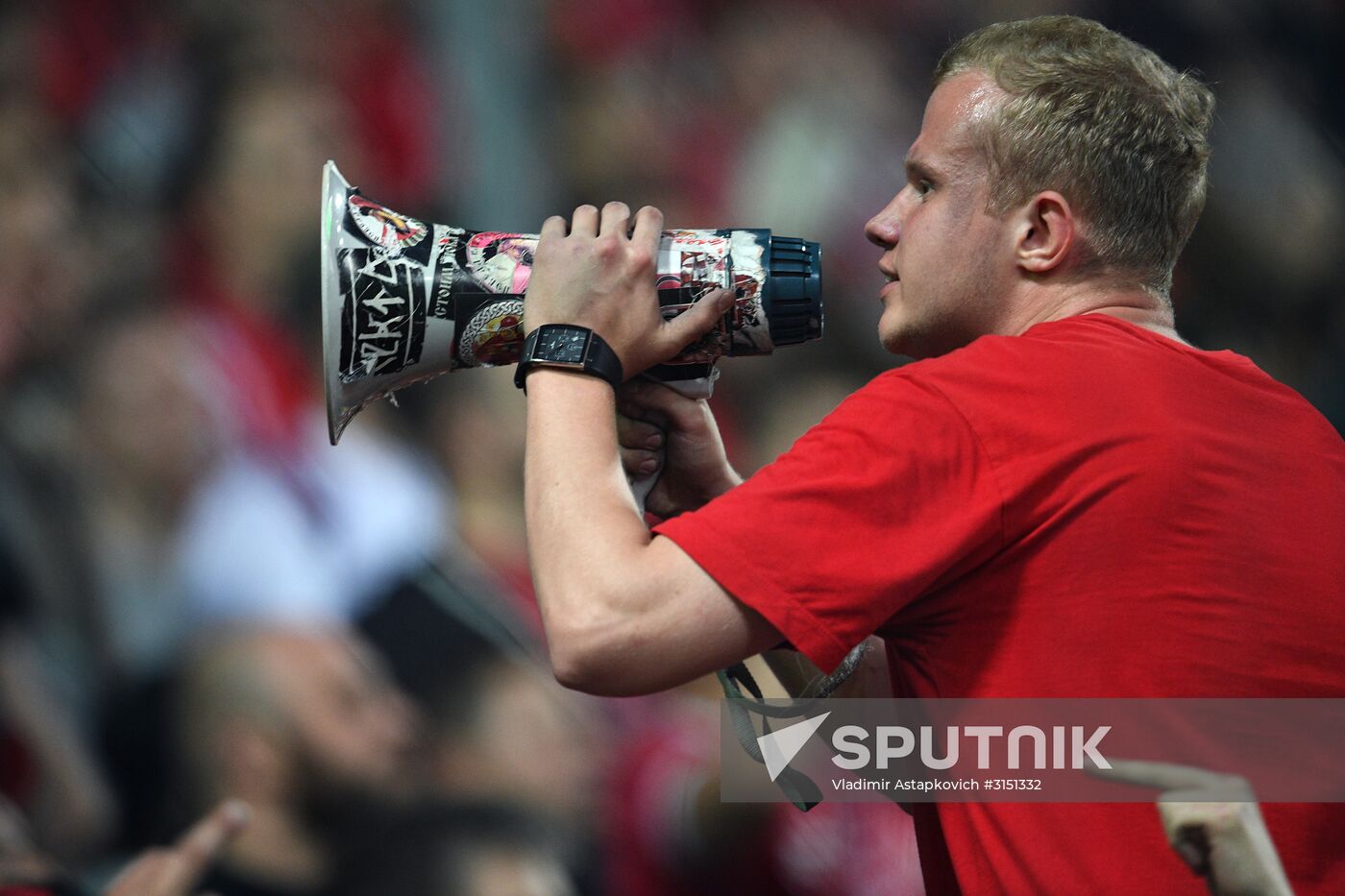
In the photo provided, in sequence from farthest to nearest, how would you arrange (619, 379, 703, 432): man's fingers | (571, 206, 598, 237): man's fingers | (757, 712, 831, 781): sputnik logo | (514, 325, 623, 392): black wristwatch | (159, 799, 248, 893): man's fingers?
(159, 799, 248, 893): man's fingers
(619, 379, 703, 432): man's fingers
(757, 712, 831, 781): sputnik logo
(571, 206, 598, 237): man's fingers
(514, 325, 623, 392): black wristwatch

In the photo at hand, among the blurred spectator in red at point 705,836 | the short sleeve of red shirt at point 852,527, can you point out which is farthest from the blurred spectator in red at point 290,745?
the short sleeve of red shirt at point 852,527

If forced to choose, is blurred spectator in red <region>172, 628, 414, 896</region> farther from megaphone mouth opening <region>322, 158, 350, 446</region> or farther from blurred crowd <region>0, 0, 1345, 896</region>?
megaphone mouth opening <region>322, 158, 350, 446</region>

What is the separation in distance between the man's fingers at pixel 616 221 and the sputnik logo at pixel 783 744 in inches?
25.3

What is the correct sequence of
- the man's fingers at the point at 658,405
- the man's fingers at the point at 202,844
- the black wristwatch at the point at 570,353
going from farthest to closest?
the man's fingers at the point at 202,844
the man's fingers at the point at 658,405
the black wristwatch at the point at 570,353

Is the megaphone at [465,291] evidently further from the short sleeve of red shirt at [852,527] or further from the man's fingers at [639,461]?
the short sleeve of red shirt at [852,527]

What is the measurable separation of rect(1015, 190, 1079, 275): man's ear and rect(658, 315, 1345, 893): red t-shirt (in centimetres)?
19

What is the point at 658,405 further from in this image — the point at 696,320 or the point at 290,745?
the point at 290,745

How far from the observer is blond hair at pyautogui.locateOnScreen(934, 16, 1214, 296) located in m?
1.48

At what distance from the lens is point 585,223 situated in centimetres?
153

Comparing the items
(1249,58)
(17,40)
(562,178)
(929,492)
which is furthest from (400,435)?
(1249,58)

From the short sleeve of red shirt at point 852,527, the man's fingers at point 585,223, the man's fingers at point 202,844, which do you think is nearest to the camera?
the short sleeve of red shirt at point 852,527

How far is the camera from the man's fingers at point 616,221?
4.94ft

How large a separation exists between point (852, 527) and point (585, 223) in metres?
0.53

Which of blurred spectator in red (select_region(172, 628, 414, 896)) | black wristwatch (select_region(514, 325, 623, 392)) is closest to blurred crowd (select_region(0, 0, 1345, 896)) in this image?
blurred spectator in red (select_region(172, 628, 414, 896))
